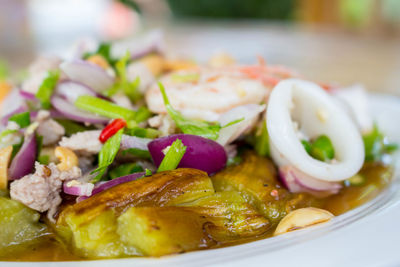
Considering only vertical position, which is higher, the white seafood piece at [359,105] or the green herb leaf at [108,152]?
the green herb leaf at [108,152]

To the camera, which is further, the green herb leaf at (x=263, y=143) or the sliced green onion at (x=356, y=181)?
the sliced green onion at (x=356, y=181)

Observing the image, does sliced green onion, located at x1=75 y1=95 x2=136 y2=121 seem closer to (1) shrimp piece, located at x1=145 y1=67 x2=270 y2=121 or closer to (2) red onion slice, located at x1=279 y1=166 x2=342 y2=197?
(1) shrimp piece, located at x1=145 y1=67 x2=270 y2=121

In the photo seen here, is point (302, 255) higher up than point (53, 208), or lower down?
higher up

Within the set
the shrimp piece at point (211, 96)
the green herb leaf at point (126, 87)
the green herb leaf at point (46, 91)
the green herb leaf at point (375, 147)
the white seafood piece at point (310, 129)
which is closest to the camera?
the white seafood piece at point (310, 129)

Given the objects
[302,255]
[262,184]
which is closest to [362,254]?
[302,255]

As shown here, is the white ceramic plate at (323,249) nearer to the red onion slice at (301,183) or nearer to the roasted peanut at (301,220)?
the roasted peanut at (301,220)


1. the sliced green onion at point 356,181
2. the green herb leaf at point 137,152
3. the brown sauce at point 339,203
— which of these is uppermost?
the green herb leaf at point 137,152

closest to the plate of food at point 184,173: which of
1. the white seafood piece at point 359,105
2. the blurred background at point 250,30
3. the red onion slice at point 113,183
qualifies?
the red onion slice at point 113,183

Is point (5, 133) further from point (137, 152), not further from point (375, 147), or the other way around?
point (375, 147)

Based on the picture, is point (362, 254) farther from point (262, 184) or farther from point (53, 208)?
point (53, 208)
